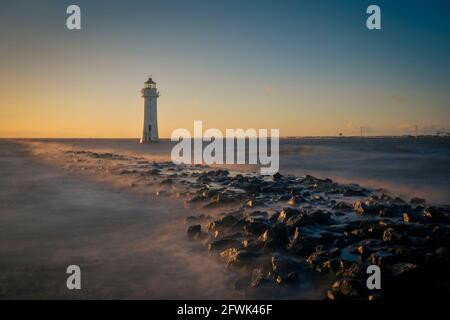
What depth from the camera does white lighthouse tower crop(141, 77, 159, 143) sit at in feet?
138

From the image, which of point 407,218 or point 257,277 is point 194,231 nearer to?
point 257,277

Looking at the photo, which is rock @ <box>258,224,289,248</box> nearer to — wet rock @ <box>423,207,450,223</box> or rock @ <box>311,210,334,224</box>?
rock @ <box>311,210,334,224</box>

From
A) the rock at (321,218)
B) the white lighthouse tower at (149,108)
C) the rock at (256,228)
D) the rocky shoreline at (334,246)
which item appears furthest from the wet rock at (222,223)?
the white lighthouse tower at (149,108)

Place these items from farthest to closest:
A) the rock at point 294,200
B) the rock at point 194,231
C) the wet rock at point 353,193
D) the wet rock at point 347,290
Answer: the wet rock at point 353,193 < the rock at point 294,200 < the rock at point 194,231 < the wet rock at point 347,290

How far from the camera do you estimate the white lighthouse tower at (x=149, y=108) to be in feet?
138

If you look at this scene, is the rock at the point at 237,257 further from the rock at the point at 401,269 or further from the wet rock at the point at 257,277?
the rock at the point at 401,269

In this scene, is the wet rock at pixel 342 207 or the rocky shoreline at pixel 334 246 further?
the wet rock at pixel 342 207

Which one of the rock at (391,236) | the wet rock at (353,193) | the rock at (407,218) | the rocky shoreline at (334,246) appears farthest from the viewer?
the wet rock at (353,193)

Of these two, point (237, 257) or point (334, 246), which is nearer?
point (237, 257)

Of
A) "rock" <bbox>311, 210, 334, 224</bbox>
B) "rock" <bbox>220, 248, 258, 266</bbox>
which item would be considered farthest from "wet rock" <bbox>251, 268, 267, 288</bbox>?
"rock" <bbox>311, 210, 334, 224</bbox>

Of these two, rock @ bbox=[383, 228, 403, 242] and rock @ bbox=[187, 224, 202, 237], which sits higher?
rock @ bbox=[383, 228, 403, 242]

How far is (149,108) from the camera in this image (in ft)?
140

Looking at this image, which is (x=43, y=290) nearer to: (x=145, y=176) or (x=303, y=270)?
(x=303, y=270)

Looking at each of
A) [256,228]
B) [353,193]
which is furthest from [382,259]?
[353,193]
